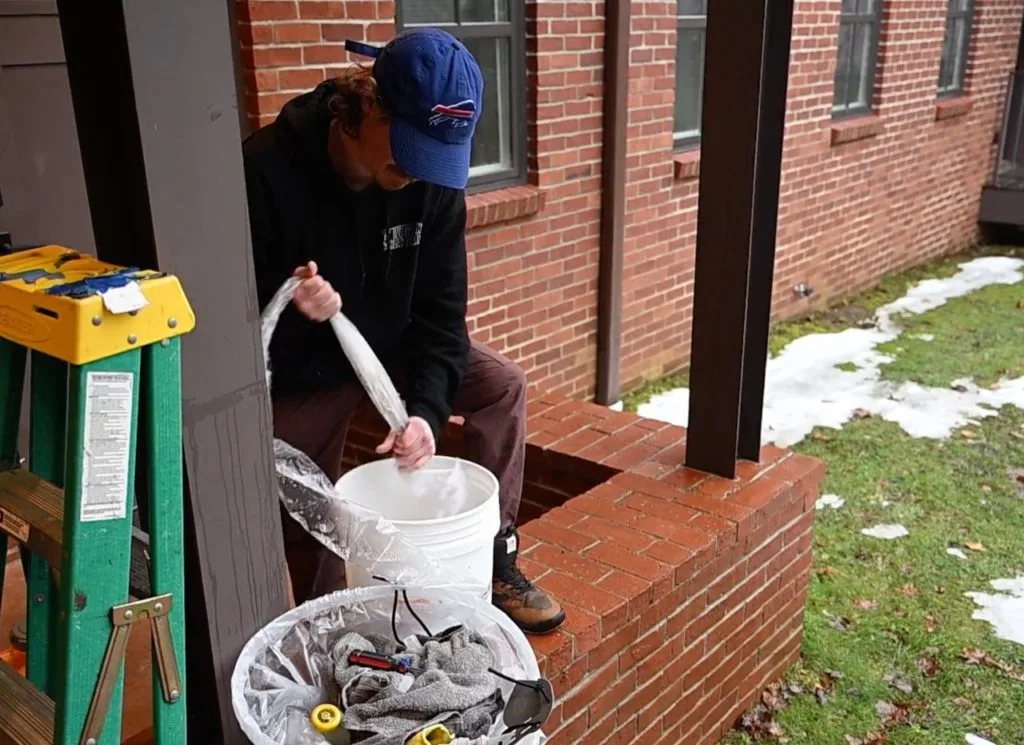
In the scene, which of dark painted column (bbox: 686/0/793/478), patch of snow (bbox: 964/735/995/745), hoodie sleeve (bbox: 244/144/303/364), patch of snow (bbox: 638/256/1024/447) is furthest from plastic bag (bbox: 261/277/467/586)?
patch of snow (bbox: 638/256/1024/447)

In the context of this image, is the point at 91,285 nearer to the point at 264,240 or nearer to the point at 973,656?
the point at 264,240

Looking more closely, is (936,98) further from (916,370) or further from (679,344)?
(679,344)

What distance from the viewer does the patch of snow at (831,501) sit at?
410cm

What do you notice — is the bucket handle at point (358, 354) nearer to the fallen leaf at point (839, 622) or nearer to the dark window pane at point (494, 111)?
the fallen leaf at point (839, 622)

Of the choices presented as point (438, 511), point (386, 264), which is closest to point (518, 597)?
point (438, 511)

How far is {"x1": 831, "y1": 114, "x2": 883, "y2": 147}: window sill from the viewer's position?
658 centimetres

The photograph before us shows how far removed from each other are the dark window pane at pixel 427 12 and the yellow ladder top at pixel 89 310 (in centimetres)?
273

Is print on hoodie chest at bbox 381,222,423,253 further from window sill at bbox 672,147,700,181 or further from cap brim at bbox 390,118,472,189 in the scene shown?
window sill at bbox 672,147,700,181

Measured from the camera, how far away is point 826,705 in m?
2.92

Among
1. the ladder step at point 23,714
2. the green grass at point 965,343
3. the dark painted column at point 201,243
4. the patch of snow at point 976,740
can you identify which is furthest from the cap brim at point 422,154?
the green grass at point 965,343

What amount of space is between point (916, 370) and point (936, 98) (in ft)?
11.5

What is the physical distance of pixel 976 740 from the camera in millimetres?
2742

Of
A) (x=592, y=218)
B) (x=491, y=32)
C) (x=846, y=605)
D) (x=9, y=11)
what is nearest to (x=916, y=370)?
(x=592, y=218)

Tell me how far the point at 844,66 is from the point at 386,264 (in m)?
5.65
